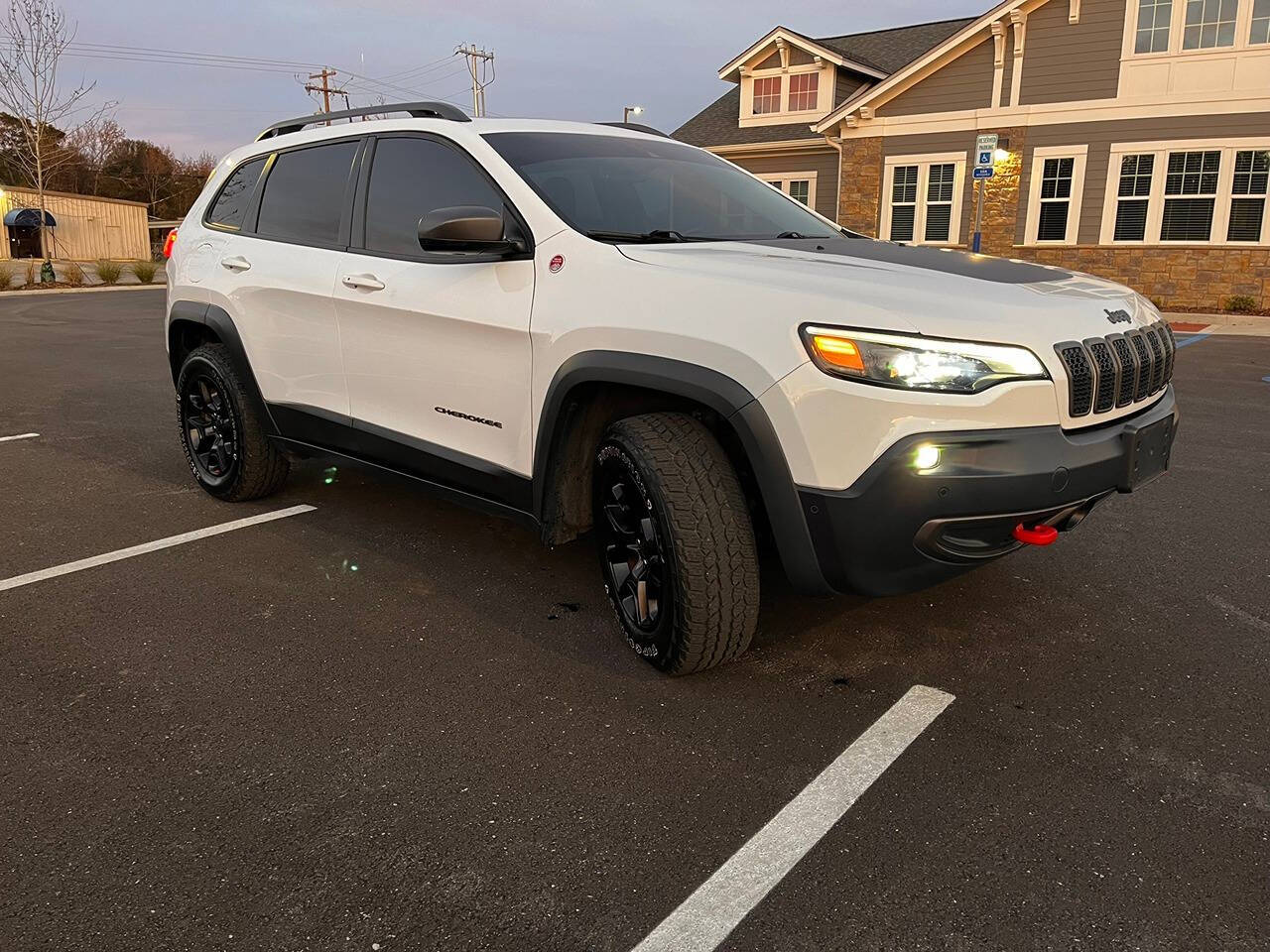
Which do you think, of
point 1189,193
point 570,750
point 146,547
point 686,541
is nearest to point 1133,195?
point 1189,193

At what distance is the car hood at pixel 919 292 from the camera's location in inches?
100.0

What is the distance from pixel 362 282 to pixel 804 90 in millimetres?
22198

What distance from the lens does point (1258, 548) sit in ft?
14.3

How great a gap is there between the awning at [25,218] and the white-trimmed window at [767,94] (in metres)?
28.8

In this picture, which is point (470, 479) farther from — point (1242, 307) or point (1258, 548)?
point (1242, 307)

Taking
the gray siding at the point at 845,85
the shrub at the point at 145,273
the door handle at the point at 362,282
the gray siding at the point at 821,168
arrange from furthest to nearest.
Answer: the shrub at the point at 145,273
the gray siding at the point at 845,85
the gray siding at the point at 821,168
the door handle at the point at 362,282

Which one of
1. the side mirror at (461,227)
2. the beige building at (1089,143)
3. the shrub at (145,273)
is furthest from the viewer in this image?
the shrub at (145,273)

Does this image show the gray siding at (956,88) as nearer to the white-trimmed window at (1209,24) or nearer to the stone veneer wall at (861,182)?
the stone veneer wall at (861,182)

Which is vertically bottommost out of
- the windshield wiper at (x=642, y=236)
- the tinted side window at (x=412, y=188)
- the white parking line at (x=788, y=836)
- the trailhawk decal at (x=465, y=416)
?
the white parking line at (x=788, y=836)

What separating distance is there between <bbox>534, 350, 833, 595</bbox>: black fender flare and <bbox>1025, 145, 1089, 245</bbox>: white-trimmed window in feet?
61.1

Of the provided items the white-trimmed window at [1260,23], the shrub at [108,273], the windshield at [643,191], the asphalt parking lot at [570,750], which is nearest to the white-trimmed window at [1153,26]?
the white-trimmed window at [1260,23]

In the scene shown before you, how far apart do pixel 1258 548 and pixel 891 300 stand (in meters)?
2.91

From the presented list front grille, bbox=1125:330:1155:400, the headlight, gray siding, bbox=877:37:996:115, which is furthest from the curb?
front grille, bbox=1125:330:1155:400

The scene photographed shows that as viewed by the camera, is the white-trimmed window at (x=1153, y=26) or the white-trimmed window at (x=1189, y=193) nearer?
the white-trimmed window at (x=1189, y=193)
